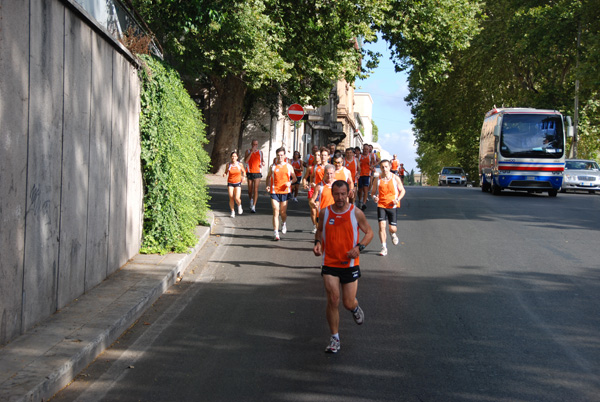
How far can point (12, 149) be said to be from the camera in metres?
5.65

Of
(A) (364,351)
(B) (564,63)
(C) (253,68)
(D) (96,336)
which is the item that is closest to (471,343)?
(A) (364,351)

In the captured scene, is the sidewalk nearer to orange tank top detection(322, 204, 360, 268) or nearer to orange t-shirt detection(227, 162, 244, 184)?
orange tank top detection(322, 204, 360, 268)

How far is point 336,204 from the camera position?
6.55m

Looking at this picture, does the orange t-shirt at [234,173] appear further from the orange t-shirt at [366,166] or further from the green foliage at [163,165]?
the green foliage at [163,165]

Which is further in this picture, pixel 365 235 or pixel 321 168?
pixel 321 168

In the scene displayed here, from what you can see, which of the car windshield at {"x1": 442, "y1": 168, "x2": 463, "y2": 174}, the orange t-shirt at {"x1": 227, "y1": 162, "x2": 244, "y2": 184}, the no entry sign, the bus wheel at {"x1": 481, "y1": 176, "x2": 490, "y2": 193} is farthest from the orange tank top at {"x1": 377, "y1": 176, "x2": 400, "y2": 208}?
the car windshield at {"x1": 442, "y1": 168, "x2": 463, "y2": 174}

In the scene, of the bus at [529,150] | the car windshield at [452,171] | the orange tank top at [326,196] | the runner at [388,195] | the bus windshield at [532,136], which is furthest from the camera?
the car windshield at [452,171]

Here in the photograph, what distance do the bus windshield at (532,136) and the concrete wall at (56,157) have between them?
810 inches

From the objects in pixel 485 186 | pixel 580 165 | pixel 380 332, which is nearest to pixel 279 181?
pixel 380 332

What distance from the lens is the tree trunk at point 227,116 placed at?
1214 inches

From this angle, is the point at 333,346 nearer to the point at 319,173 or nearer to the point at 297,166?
the point at 319,173

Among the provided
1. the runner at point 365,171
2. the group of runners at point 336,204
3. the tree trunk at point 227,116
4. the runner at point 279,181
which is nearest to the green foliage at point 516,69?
the tree trunk at point 227,116

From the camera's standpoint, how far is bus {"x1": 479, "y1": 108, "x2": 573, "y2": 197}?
86.9 ft

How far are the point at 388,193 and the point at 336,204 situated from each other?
19.3ft
